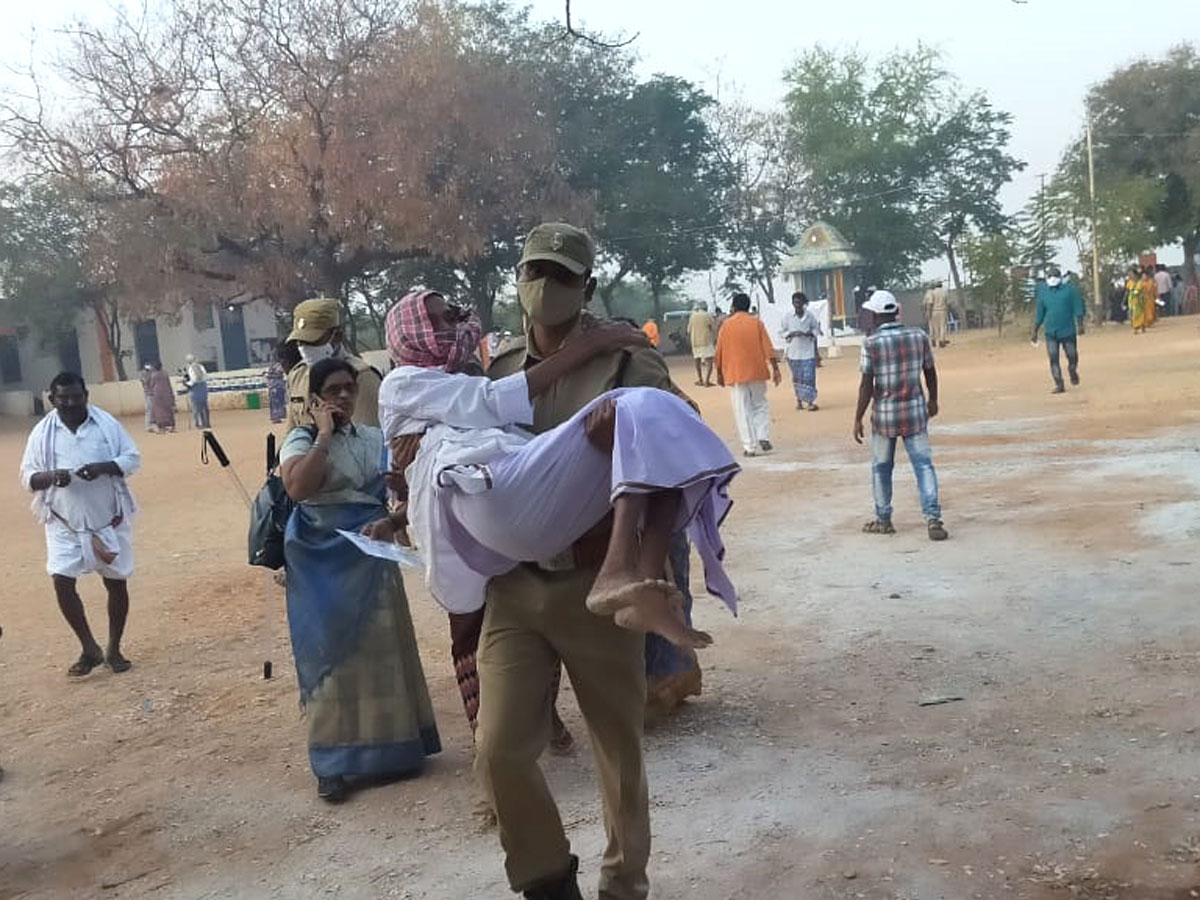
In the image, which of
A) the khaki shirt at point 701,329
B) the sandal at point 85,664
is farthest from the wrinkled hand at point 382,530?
the khaki shirt at point 701,329

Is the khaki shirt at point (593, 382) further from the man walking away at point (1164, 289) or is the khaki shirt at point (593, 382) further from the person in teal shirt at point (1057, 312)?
the man walking away at point (1164, 289)

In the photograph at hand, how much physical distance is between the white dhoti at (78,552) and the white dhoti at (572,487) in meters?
4.29

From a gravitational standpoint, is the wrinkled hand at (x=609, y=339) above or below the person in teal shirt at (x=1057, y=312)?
above

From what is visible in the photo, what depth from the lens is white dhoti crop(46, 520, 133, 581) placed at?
268 inches

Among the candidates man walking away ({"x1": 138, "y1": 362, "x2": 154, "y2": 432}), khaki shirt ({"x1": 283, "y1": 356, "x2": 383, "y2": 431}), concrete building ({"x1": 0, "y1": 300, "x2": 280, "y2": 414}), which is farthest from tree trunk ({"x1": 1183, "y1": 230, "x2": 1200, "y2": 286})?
khaki shirt ({"x1": 283, "y1": 356, "x2": 383, "y2": 431})

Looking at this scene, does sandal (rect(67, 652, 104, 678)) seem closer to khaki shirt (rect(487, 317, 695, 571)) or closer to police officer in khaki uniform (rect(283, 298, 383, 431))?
police officer in khaki uniform (rect(283, 298, 383, 431))

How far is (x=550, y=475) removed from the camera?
286 centimetres

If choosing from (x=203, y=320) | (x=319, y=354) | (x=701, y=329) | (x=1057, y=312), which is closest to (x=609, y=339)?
(x=319, y=354)

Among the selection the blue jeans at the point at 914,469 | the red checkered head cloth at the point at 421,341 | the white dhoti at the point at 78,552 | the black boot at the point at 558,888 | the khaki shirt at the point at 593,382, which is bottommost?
the black boot at the point at 558,888

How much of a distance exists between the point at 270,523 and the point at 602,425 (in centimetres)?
231

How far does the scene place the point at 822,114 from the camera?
54.9m

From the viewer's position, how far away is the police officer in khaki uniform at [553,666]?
10.1 feet

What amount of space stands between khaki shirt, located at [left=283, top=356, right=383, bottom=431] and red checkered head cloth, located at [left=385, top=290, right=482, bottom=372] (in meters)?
1.51

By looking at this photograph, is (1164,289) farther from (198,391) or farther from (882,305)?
(882,305)
